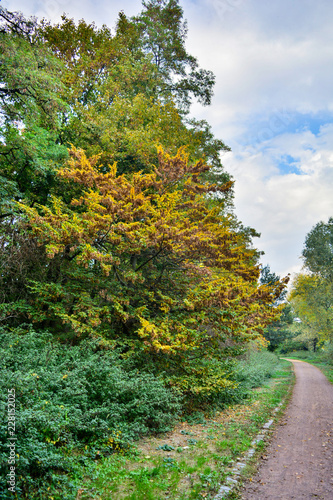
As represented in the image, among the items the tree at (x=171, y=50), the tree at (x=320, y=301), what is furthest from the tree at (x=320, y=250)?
the tree at (x=171, y=50)

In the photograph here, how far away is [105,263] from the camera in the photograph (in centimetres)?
789

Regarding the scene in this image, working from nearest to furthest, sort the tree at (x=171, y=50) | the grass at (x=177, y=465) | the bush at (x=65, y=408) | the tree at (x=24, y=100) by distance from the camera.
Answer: the bush at (x=65, y=408) → the grass at (x=177, y=465) → the tree at (x=24, y=100) → the tree at (x=171, y=50)

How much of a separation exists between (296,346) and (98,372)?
150 ft

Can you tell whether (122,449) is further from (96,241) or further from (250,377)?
(250,377)

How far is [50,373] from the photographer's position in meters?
4.65

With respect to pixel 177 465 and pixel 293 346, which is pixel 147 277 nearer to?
pixel 177 465

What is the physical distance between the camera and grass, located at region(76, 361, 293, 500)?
3.54 metres

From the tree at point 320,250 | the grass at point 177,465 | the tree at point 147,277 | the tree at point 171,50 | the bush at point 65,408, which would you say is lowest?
the grass at point 177,465

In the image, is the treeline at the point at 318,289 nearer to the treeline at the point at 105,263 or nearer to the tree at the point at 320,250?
the tree at the point at 320,250

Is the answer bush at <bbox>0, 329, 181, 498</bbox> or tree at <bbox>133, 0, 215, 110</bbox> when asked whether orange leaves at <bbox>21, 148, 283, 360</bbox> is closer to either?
bush at <bbox>0, 329, 181, 498</bbox>

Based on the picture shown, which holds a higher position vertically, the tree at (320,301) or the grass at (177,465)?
the tree at (320,301)

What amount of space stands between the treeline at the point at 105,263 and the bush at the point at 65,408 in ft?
0.10

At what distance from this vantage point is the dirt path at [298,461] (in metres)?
3.88

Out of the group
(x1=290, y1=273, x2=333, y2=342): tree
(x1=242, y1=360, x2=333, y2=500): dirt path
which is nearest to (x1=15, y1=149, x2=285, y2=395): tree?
(x1=242, y1=360, x2=333, y2=500): dirt path
